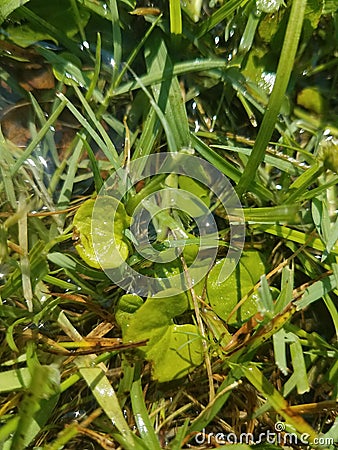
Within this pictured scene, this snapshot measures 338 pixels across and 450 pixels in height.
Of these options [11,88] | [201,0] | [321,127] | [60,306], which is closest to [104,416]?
[60,306]

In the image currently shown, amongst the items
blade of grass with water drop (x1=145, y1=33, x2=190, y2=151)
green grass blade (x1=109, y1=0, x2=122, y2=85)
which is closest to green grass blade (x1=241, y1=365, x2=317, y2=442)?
blade of grass with water drop (x1=145, y1=33, x2=190, y2=151)

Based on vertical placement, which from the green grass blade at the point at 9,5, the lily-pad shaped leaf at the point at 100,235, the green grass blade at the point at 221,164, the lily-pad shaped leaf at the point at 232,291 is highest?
the green grass blade at the point at 9,5

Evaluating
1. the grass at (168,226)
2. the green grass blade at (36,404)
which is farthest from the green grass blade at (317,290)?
the green grass blade at (36,404)

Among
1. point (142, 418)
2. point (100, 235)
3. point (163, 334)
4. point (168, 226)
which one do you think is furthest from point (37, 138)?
point (142, 418)

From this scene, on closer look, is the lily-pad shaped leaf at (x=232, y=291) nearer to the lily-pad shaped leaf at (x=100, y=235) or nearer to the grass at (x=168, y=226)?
the grass at (x=168, y=226)

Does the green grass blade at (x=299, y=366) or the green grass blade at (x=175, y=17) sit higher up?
the green grass blade at (x=175, y=17)

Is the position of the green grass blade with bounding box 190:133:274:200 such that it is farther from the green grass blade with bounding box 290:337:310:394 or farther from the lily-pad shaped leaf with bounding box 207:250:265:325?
the green grass blade with bounding box 290:337:310:394

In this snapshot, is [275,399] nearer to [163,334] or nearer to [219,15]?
[163,334]

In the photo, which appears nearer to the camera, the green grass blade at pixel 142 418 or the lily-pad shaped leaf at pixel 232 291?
the green grass blade at pixel 142 418
